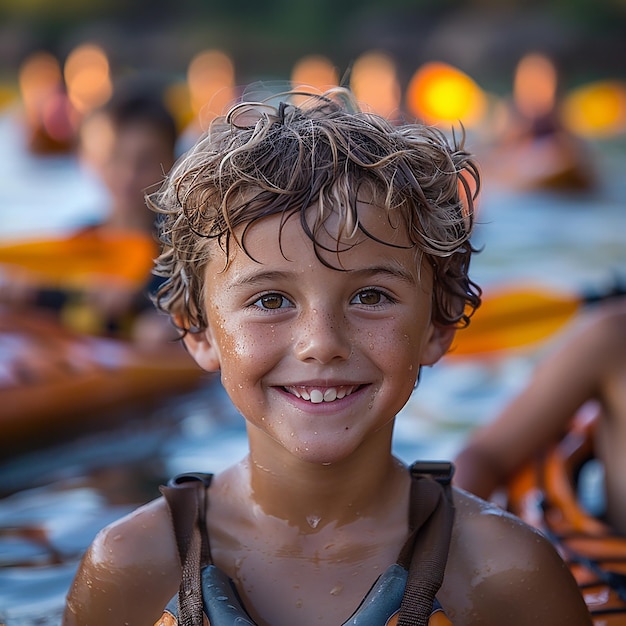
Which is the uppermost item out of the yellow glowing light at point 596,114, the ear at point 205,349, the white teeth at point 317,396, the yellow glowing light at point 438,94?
the yellow glowing light at point 596,114

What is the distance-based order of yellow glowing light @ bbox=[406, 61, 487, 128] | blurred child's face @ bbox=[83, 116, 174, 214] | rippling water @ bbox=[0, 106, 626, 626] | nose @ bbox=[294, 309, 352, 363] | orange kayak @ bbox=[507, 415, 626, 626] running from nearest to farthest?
nose @ bbox=[294, 309, 352, 363] → orange kayak @ bbox=[507, 415, 626, 626] → rippling water @ bbox=[0, 106, 626, 626] → blurred child's face @ bbox=[83, 116, 174, 214] → yellow glowing light @ bbox=[406, 61, 487, 128]

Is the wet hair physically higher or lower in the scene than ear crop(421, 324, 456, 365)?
higher

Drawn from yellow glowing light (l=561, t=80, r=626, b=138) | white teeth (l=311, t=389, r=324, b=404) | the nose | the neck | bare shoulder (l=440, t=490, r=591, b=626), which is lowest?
bare shoulder (l=440, t=490, r=591, b=626)

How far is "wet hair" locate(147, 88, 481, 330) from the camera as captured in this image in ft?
4.33

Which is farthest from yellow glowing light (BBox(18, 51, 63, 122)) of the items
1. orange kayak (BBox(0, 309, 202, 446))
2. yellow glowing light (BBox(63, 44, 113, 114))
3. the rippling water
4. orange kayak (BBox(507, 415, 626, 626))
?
orange kayak (BBox(507, 415, 626, 626))

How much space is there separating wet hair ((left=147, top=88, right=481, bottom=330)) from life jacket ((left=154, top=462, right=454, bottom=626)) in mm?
249

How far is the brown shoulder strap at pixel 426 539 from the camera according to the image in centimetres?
130

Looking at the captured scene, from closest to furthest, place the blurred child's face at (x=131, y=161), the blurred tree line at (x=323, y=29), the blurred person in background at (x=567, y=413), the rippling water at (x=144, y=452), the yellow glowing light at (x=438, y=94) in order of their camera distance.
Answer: the blurred person in background at (x=567, y=413) < the rippling water at (x=144, y=452) < the blurred child's face at (x=131, y=161) < the yellow glowing light at (x=438, y=94) < the blurred tree line at (x=323, y=29)

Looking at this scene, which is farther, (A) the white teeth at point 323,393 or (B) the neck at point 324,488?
(B) the neck at point 324,488

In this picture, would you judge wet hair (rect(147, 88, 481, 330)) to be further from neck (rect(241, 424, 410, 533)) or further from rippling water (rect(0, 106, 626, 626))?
rippling water (rect(0, 106, 626, 626))

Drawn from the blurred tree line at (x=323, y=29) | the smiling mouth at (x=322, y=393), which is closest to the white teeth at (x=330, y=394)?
the smiling mouth at (x=322, y=393)

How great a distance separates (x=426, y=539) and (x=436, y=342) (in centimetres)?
28

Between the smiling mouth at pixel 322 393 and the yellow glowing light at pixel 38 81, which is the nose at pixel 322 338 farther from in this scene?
the yellow glowing light at pixel 38 81

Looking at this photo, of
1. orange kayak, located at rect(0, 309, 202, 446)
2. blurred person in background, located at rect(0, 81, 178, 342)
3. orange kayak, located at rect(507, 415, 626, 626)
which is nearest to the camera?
orange kayak, located at rect(507, 415, 626, 626)
